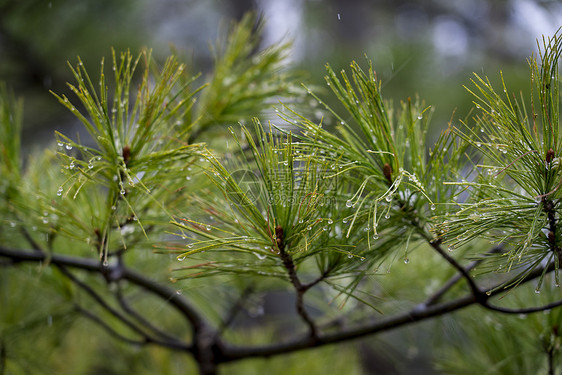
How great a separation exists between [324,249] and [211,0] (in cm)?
254

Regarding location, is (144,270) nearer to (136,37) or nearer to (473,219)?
(473,219)

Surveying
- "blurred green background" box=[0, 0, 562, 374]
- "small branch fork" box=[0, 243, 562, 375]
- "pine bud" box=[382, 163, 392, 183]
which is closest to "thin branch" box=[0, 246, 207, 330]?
"small branch fork" box=[0, 243, 562, 375]

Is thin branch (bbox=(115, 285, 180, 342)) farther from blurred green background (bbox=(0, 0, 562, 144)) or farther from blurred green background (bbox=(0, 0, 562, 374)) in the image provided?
blurred green background (bbox=(0, 0, 562, 144))

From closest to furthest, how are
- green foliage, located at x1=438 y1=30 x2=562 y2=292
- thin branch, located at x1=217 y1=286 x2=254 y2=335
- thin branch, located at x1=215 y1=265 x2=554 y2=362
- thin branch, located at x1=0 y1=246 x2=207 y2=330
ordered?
green foliage, located at x1=438 y1=30 x2=562 y2=292, thin branch, located at x1=215 y1=265 x2=554 y2=362, thin branch, located at x1=0 y1=246 x2=207 y2=330, thin branch, located at x1=217 y1=286 x2=254 y2=335

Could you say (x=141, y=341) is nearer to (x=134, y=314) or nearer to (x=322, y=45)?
(x=134, y=314)

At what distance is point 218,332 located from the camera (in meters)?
0.66

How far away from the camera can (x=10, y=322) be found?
0.75 meters

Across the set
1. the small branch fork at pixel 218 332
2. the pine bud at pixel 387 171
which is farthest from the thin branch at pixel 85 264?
the pine bud at pixel 387 171

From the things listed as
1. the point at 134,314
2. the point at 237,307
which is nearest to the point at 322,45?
the point at 237,307

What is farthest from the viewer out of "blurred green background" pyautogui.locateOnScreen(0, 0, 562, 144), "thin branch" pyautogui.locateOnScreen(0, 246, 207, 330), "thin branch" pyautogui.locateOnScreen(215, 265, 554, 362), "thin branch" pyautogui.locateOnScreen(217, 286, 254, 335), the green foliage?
"blurred green background" pyautogui.locateOnScreen(0, 0, 562, 144)

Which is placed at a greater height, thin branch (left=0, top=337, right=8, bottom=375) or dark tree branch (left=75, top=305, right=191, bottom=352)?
dark tree branch (left=75, top=305, right=191, bottom=352)

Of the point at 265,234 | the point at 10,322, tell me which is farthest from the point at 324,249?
the point at 10,322

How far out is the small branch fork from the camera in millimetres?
428

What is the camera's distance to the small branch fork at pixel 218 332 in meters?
0.43
